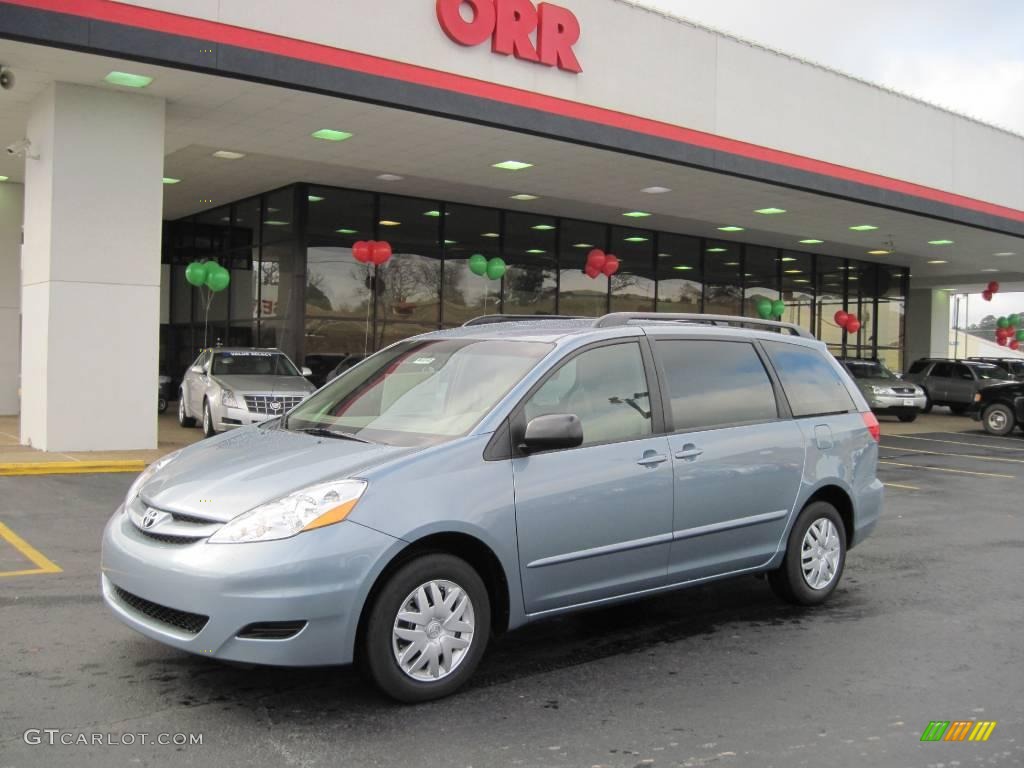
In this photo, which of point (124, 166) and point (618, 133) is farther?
point (618, 133)

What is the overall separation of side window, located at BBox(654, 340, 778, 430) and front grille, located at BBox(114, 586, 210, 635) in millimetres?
2731

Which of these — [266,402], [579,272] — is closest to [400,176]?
[266,402]

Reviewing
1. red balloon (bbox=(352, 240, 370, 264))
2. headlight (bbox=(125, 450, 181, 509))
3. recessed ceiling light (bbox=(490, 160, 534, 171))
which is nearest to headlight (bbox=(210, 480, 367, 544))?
headlight (bbox=(125, 450, 181, 509))

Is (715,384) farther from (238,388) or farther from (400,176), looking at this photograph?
(400,176)

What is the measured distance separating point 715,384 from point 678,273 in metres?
21.5

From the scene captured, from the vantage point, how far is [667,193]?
1953 centimetres

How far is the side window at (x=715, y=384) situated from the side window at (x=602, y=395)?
0.76 feet

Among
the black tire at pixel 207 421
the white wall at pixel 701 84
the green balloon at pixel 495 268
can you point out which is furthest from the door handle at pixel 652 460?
the green balloon at pixel 495 268

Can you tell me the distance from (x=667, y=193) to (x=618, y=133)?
4850mm

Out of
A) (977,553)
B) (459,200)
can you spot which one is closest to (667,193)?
(459,200)

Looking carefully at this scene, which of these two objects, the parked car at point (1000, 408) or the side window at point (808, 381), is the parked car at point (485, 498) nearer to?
the side window at point (808, 381)

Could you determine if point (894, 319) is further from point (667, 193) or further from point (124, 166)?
point (124, 166)

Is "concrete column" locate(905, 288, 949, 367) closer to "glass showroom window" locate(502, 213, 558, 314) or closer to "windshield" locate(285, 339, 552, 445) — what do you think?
"glass showroom window" locate(502, 213, 558, 314)

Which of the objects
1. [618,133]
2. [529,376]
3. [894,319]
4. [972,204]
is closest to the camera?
[529,376]
